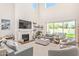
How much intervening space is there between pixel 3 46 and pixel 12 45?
15cm

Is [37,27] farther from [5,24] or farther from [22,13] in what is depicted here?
[5,24]

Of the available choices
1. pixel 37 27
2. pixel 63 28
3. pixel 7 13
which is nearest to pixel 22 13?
pixel 7 13

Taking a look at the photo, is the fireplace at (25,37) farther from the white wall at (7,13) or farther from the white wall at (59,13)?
the white wall at (59,13)

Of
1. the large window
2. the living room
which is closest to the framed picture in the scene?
the living room

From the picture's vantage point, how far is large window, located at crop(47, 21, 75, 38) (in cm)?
192

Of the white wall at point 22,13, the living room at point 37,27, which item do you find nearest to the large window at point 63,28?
the living room at point 37,27

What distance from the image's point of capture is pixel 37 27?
1947mm

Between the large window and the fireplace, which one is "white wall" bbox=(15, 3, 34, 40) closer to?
the fireplace

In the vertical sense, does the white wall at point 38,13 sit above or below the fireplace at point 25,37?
above

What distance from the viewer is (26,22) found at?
6.35 feet

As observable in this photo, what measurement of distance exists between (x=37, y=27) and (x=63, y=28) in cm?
→ 46

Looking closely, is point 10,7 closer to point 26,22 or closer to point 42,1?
point 26,22

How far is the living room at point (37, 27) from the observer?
6.19 feet

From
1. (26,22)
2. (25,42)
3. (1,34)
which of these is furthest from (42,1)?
(1,34)
